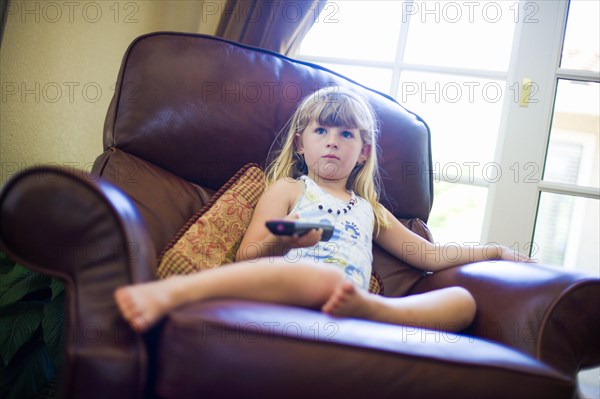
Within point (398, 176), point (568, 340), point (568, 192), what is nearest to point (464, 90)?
point (568, 192)

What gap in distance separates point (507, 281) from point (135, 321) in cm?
77

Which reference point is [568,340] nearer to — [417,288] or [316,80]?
[417,288]

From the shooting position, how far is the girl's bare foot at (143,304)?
0.74 m

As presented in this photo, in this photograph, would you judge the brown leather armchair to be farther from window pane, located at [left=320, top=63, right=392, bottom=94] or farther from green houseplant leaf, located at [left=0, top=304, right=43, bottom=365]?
window pane, located at [left=320, top=63, right=392, bottom=94]

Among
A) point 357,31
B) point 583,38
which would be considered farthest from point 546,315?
point 357,31

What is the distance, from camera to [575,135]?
2.01 metres

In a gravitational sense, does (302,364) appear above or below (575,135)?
below

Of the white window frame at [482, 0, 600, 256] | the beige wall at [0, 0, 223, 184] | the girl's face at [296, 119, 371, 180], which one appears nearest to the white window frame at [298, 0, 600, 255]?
the white window frame at [482, 0, 600, 256]

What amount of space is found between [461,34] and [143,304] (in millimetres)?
1952

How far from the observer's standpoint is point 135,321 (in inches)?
29.3

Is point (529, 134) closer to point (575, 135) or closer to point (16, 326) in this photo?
point (575, 135)

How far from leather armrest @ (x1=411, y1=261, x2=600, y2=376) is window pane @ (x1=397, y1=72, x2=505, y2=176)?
113 centimetres

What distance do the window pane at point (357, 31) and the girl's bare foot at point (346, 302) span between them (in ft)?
5.16

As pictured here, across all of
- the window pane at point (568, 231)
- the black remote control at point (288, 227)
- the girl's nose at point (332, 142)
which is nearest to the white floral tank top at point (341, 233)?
the girl's nose at point (332, 142)
